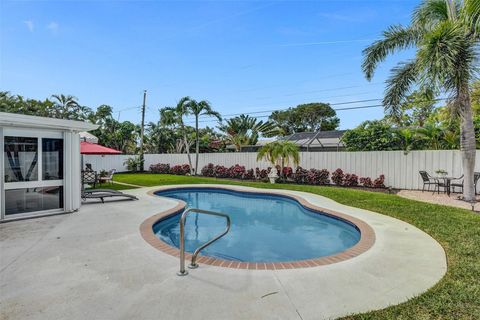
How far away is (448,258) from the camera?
4.57 meters

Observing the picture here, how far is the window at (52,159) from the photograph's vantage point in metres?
7.88

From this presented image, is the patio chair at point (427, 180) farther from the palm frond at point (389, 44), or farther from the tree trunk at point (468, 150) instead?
the palm frond at point (389, 44)

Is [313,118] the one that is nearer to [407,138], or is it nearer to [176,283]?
[407,138]

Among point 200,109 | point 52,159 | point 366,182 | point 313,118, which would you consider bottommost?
point 366,182

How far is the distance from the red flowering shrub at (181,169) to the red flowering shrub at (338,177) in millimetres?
12350

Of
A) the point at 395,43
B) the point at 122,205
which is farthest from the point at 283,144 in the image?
the point at 122,205

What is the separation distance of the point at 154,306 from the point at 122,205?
7.10m

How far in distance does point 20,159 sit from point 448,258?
401 inches

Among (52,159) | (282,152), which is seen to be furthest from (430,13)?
(52,159)

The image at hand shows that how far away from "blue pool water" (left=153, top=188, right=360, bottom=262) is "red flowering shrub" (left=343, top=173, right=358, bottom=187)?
4.93 meters

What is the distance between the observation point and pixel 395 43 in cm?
1160

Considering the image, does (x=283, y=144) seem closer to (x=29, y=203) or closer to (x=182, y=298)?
(x=29, y=203)

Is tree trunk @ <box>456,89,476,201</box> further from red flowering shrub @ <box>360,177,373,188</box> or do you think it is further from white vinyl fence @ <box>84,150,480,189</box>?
red flowering shrub @ <box>360,177,373,188</box>

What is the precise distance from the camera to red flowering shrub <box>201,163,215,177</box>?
70.0ft
